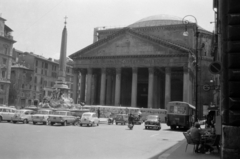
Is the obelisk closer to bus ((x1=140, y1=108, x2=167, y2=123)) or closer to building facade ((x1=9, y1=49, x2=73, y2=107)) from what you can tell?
bus ((x1=140, y1=108, x2=167, y2=123))

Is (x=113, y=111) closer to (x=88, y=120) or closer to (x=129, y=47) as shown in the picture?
(x=129, y=47)

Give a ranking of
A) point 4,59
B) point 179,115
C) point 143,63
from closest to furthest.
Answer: point 179,115 → point 143,63 → point 4,59

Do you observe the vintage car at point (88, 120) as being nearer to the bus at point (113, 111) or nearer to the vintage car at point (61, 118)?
the vintage car at point (61, 118)

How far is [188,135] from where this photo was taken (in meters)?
11.8

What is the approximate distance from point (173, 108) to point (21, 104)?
4927 centimetres

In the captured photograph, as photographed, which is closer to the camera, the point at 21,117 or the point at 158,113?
the point at 21,117

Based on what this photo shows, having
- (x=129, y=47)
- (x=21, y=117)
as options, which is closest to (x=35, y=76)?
(x=129, y=47)

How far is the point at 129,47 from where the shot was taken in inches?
2026

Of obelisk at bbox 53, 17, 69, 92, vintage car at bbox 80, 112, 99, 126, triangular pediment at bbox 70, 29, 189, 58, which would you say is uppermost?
triangular pediment at bbox 70, 29, 189, 58

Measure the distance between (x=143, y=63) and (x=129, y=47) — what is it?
4383 mm

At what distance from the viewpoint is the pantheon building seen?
156 ft

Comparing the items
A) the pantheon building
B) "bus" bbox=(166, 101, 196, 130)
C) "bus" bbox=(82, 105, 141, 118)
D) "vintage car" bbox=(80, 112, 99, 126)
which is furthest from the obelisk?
the pantheon building

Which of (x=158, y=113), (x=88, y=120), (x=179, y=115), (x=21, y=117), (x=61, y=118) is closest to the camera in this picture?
(x=61, y=118)

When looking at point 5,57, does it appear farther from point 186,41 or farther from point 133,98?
point 186,41
